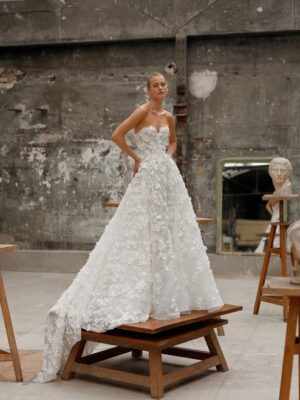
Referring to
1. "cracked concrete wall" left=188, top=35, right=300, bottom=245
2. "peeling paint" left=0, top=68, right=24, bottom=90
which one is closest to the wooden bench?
"cracked concrete wall" left=188, top=35, right=300, bottom=245

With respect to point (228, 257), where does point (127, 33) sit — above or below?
above

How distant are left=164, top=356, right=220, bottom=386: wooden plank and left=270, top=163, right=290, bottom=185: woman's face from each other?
302 centimetres

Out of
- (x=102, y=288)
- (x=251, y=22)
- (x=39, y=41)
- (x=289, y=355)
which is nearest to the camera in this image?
(x=289, y=355)

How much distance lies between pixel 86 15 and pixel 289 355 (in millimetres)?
7399

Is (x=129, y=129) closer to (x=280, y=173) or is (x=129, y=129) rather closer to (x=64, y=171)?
(x=280, y=173)

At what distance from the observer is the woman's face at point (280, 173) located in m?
7.37

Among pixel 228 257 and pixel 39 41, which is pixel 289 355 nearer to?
pixel 228 257

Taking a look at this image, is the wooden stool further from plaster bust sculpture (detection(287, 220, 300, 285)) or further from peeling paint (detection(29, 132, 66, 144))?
peeling paint (detection(29, 132, 66, 144))

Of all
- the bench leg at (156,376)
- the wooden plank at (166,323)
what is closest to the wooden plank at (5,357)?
the wooden plank at (166,323)

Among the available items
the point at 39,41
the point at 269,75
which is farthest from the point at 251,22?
the point at 39,41

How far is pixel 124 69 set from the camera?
9812mm

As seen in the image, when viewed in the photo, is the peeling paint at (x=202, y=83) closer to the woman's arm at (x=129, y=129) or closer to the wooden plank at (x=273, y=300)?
the wooden plank at (x=273, y=300)

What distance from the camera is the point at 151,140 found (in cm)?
479

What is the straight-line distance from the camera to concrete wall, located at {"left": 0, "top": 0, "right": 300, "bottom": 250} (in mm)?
9359
